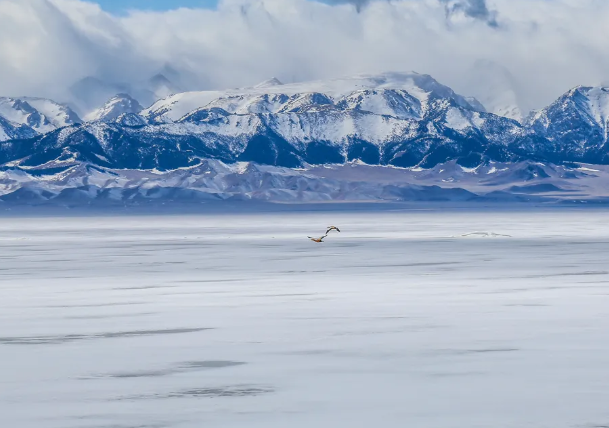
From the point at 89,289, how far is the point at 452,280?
452 inches

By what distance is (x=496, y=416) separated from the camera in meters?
16.8

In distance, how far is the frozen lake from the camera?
56.7ft

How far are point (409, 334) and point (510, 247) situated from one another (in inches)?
1626

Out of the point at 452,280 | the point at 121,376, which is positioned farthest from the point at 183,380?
the point at 452,280

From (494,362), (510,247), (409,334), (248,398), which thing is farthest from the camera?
(510,247)

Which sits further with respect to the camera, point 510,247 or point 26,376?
point 510,247

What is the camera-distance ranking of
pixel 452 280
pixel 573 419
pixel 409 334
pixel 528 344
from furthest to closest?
1. pixel 452 280
2. pixel 409 334
3. pixel 528 344
4. pixel 573 419

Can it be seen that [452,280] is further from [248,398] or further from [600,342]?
[248,398]

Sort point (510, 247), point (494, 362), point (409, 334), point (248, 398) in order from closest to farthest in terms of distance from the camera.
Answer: point (248, 398) < point (494, 362) < point (409, 334) < point (510, 247)

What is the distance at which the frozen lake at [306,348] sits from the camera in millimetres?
17281

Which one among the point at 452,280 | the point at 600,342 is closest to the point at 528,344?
the point at 600,342

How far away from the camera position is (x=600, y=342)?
2358 centimetres

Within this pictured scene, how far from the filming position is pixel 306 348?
23.3 m

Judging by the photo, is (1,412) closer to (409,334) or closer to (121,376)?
(121,376)
